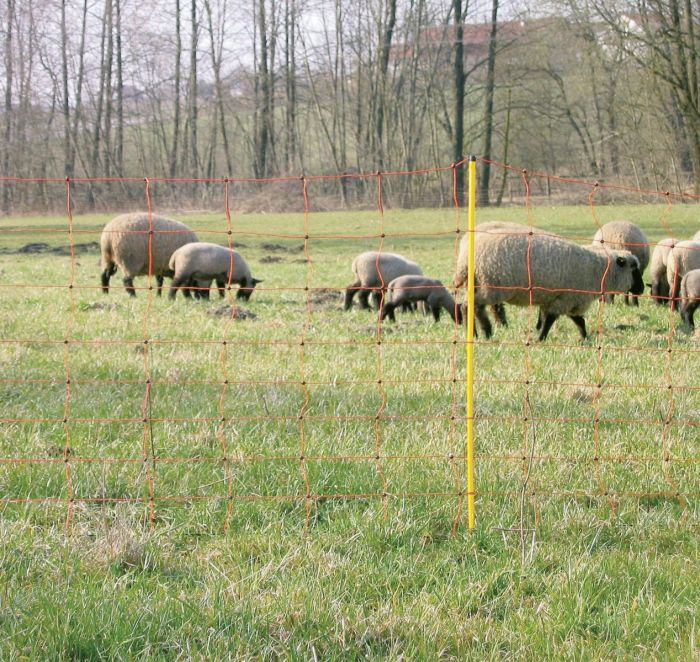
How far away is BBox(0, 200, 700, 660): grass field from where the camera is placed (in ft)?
9.40

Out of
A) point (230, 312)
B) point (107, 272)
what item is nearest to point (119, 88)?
point (107, 272)

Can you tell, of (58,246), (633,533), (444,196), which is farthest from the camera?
(444,196)

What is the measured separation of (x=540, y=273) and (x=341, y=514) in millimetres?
5809

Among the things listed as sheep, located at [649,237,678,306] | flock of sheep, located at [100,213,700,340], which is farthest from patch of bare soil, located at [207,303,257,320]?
sheep, located at [649,237,678,306]

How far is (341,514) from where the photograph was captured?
3859mm

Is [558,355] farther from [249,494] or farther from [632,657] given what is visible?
[632,657]

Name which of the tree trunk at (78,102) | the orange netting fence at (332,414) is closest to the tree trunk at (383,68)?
the tree trunk at (78,102)

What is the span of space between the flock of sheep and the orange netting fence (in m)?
0.32

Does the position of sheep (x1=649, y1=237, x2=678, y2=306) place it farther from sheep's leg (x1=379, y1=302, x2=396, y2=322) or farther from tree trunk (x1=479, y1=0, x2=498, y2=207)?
tree trunk (x1=479, y1=0, x2=498, y2=207)

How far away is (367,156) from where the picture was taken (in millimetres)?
42875

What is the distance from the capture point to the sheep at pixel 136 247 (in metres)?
14.1

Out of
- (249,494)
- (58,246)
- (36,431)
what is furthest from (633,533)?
(58,246)

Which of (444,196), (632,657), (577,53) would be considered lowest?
(632,657)

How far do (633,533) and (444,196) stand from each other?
110ft
